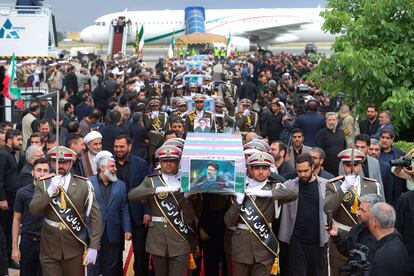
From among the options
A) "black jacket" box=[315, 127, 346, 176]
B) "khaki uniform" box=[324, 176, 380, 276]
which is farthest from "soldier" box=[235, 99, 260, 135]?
"khaki uniform" box=[324, 176, 380, 276]

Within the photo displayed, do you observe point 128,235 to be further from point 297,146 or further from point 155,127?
point 155,127

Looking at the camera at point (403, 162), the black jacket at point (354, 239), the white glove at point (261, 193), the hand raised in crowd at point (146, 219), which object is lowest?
the hand raised in crowd at point (146, 219)

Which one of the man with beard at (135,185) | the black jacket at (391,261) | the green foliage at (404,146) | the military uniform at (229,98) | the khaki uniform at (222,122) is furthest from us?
the military uniform at (229,98)

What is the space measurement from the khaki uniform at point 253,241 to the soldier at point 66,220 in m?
1.32

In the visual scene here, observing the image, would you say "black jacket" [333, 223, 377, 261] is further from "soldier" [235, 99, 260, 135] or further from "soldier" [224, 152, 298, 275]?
"soldier" [235, 99, 260, 135]

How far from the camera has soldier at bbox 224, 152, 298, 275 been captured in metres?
8.39

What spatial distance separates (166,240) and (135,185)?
1.41 metres

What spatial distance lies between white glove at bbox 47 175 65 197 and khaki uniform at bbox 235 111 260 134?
7040 mm

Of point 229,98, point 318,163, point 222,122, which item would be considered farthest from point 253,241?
point 229,98

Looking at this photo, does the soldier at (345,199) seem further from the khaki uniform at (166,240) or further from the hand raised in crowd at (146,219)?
the hand raised in crowd at (146,219)

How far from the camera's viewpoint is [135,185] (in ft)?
32.3

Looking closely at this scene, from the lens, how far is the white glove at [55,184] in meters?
8.33

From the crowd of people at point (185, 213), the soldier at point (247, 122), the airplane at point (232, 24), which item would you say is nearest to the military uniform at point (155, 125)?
the soldier at point (247, 122)

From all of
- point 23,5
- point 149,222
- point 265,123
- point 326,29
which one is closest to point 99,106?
point 23,5
